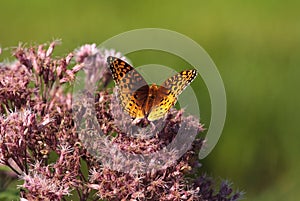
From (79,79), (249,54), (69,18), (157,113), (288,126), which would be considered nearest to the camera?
(157,113)

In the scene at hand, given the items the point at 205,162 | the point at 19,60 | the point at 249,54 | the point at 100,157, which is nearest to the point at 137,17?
the point at 249,54

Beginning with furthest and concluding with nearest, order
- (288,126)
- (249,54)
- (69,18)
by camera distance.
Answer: (69,18)
(249,54)
(288,126)

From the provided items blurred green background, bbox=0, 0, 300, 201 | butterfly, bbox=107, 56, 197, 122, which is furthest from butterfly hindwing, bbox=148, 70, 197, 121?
blurred green background, bbox=0, 0, 300, 201

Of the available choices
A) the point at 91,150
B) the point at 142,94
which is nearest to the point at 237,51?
the point at 142,94

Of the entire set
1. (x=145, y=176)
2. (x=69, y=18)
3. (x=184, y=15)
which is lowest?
(x=145, y=176)

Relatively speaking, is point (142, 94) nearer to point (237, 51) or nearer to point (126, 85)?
point (126, 85)

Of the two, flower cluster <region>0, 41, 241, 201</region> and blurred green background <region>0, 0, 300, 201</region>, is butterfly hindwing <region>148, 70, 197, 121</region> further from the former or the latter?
blurred green background <region>0, 0, 300, 201</region>

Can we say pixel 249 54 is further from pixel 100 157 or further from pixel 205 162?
pixel 100 157
